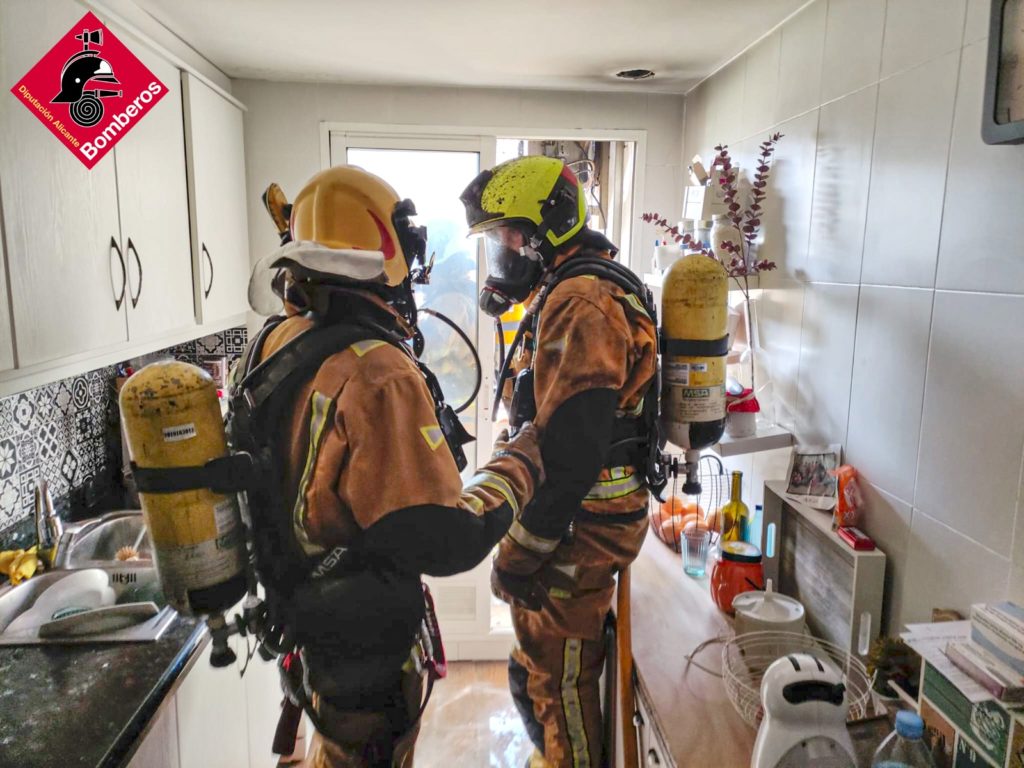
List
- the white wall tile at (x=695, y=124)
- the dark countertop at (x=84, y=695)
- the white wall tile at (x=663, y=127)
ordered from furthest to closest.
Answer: the white wall tile at (x=663, y=127), the white wall tile at (x=695, y=124), the dark countertop at (x=84, y=695)

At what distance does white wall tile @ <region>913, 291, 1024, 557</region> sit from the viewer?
1023mm

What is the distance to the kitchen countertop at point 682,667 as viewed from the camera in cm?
116

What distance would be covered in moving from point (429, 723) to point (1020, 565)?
2.10 meters

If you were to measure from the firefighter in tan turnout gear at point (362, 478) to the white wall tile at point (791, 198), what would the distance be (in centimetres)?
98

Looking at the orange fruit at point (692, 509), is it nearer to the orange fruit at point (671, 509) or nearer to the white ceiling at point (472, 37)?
the orange fruit at point (671, 509)

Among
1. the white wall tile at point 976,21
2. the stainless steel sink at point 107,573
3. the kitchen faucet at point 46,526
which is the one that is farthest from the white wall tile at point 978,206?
the kitchen faucet at point 46,526

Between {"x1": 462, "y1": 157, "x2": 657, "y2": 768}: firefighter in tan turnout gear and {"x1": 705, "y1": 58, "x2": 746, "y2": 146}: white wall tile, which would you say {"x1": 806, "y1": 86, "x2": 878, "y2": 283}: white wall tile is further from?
{"x1": 705, "y1": 58, "x2": 746, "y2": 146}: white wall tile

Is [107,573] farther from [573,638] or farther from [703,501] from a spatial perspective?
[703,501]

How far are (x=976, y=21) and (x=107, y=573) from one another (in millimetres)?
2134

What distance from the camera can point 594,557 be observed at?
1.51 m

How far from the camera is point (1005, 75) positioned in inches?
38.0

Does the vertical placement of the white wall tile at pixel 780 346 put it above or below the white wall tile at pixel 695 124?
below

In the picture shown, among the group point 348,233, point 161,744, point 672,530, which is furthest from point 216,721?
point 672,530

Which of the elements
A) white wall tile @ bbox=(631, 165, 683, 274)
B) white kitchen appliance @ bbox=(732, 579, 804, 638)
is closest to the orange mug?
white kitchen appliance @ bbox=(732, 579, 804, 638)
